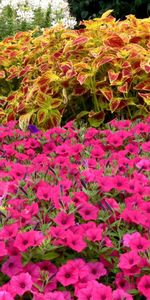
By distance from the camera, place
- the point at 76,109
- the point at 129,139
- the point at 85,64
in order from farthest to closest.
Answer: the point at 76,109, the point at 85,64, the point at 129,139

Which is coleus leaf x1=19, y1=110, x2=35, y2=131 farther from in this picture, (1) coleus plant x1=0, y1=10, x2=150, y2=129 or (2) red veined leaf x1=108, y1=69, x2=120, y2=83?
(2) red veined leaf x1=108, y1=69, x2=120, y2=83

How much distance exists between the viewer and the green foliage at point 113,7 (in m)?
7.41

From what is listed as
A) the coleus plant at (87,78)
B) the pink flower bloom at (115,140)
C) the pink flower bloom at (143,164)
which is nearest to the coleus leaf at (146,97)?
the coleus plant at (87,78)

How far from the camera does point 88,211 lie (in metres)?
1.81

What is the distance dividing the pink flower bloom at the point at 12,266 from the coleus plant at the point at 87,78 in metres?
1.89

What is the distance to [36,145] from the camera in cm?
276

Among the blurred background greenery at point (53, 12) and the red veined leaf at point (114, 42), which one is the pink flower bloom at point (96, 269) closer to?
the red veined leaf at point (114, 42)

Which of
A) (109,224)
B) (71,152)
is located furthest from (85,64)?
(109,224)

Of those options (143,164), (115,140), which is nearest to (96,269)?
(143,164)

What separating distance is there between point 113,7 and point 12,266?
6.22 meters

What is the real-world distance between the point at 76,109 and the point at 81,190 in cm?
185

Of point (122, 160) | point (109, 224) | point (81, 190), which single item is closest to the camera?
point (109, 224)

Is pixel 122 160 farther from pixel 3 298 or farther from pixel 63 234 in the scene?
pixel 3 298

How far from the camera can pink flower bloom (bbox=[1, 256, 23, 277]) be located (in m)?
1.60
